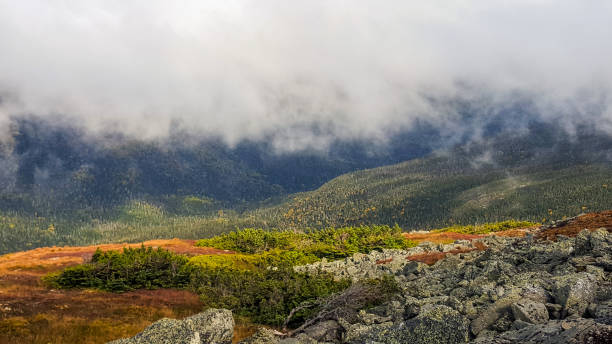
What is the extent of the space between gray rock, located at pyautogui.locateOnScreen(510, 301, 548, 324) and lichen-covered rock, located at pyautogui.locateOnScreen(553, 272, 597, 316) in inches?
33.6

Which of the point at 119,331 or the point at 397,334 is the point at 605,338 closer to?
the point at 397,334

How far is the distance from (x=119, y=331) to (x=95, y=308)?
5239 millimetres

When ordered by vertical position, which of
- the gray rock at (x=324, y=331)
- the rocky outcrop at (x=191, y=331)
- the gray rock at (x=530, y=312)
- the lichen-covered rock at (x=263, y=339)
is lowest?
the gray rock at (x=324, y=331)

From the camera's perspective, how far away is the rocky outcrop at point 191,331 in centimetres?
1633

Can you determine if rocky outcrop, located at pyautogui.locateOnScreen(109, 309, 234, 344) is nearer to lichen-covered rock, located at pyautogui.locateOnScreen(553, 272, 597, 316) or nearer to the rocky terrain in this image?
the rocky terrain

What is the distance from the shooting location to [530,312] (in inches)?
550

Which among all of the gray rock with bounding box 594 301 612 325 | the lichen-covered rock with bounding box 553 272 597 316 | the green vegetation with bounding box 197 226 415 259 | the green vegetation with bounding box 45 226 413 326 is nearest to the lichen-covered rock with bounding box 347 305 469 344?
the lichen-covered rock with bounding box 553 272 597 316

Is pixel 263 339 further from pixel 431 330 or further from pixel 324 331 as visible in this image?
pixel 431 330

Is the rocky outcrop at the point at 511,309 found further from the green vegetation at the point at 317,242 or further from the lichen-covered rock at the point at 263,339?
the green vegetation at the point at 317,242

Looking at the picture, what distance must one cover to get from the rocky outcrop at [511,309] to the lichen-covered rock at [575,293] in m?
0.03

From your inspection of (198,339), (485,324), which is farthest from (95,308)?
(485,324)

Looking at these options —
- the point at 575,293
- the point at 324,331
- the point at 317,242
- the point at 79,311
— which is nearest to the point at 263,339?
the point at 324,331

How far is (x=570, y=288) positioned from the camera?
1493cm

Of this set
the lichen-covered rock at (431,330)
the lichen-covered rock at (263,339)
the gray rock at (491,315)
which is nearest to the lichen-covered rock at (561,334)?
the lichen-covered rock at (431,330)
